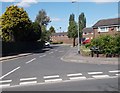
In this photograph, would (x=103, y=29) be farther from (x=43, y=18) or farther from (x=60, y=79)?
(x=60, y=79)

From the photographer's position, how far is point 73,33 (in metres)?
86.6

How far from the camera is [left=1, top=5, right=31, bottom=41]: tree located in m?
43.5

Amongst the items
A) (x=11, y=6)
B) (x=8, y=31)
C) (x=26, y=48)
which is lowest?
(x=26, y=48)

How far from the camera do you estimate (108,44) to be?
2908 centimetres

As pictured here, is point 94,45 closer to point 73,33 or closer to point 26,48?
point 26,48

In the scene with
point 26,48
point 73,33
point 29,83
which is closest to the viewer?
point 29,83

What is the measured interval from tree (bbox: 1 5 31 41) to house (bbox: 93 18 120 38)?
820 inches

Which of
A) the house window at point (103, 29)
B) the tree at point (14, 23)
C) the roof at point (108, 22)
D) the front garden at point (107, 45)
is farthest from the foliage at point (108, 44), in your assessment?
the house window at point (103, 29)

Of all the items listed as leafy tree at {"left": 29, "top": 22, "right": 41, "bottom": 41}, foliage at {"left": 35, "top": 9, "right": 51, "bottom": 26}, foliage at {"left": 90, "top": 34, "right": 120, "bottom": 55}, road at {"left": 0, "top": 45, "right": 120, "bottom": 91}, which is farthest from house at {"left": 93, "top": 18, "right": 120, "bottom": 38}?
foliage at {"left": 35, "top": 9, "right": 51, "bottom": 26}

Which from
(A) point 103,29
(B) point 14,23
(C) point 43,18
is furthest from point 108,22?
(C) point 43,18

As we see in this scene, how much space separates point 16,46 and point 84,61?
20671mm

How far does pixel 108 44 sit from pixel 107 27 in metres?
34.6

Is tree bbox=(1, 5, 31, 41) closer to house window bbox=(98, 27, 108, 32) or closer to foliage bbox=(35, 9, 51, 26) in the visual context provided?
house window bbox=(98, 27, 108, 32)

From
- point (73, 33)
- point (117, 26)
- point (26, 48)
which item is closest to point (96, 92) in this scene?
point (26, 48)
